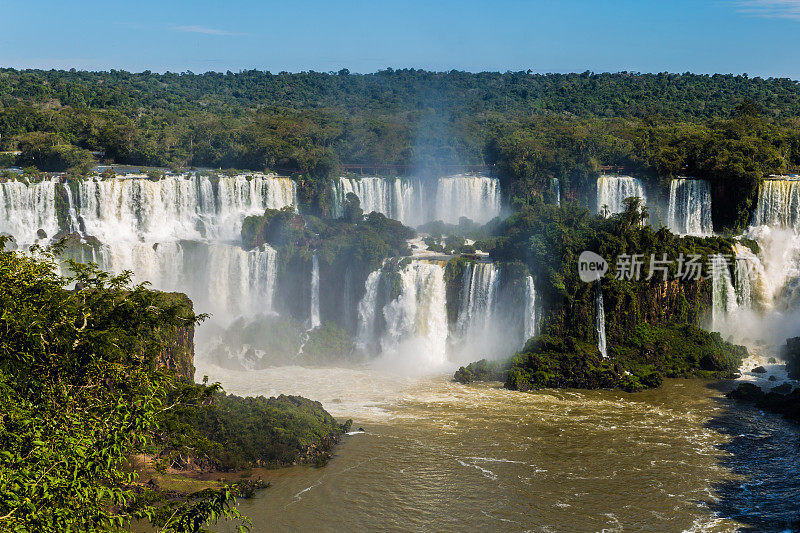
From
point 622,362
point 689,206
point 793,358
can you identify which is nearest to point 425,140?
point 689,206

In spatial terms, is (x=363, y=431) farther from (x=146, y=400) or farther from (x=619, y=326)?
(x=146, y=400)

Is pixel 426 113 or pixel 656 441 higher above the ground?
pixel 426 113

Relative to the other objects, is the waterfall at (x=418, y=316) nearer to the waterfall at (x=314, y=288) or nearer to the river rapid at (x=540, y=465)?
the waterfall at (x=314, y=288)

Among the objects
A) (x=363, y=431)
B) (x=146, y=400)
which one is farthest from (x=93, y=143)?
(x=146, y=400)

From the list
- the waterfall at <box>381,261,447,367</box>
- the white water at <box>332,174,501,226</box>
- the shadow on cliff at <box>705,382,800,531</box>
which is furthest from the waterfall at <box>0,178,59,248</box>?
the shadow on cliff at <box>705,382,800,531</box>

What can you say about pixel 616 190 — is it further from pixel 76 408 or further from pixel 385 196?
pixel 76 408

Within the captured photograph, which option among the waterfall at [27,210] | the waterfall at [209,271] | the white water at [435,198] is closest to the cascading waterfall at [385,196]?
the white water at [435,198]
